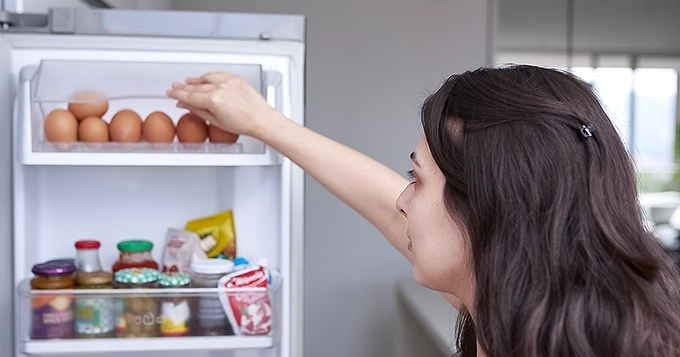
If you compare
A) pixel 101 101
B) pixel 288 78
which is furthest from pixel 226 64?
pixel 101 101

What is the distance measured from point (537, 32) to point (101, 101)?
238 centimetres

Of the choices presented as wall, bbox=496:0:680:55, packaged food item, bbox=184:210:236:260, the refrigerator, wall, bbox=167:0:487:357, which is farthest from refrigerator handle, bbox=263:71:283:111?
wall, bbox=496:0:680:55

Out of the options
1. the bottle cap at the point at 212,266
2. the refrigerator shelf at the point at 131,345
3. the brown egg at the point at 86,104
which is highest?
the brown egg at the point at 86,104

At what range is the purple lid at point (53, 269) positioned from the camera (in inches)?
42.9

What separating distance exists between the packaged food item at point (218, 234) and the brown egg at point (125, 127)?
0.20 m

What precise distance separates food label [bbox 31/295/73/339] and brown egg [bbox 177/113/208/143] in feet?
1.10

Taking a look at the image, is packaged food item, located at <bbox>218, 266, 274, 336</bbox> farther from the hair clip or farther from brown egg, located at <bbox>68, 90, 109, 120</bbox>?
the hair clip

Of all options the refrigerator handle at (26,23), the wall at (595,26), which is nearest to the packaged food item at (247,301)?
the refrigerator handle at (26,23)

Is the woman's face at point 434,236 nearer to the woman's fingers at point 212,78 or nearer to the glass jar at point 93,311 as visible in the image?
the woman's fingers at point 212,78

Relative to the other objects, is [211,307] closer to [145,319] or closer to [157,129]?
[145,319]

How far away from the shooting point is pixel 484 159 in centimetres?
76

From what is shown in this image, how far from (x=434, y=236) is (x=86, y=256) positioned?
64cm

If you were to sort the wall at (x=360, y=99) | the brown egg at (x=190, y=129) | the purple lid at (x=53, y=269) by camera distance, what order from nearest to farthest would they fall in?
1. the purple lid at (x=53, y=269)
2. the brown egg at (x=190, y=129)
3. the wall at (x=360, y=99)

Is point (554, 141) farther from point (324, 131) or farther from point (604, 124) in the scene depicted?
point (324, 131)
